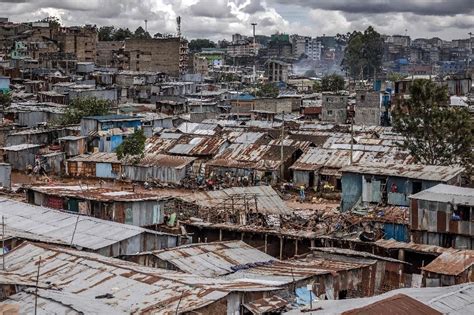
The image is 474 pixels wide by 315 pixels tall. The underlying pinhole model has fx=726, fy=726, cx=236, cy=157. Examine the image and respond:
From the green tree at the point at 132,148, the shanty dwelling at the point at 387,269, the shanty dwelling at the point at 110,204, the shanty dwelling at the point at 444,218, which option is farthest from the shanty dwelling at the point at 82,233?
the green tree at the point at 132,148

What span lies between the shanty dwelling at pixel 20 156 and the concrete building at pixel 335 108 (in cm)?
2002

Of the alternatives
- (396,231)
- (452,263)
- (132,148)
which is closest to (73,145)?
(132,148)

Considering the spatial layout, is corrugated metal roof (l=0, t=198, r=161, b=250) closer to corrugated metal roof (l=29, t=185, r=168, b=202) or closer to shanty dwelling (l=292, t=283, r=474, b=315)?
corrugated metal roof (l=29, t=185, r=168, b=202)

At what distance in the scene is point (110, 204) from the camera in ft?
66.1

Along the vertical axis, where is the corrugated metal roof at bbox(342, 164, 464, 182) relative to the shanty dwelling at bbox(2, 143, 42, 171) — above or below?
above

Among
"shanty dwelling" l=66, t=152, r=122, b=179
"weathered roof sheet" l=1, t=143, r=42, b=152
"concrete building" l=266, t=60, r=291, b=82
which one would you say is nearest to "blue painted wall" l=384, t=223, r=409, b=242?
"shanty dwelling" l=66, t=152, r=122, b=179

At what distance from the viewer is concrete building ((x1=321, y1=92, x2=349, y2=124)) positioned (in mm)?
47156

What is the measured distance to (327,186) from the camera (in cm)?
2980

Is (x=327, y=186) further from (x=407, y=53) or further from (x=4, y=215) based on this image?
(x=407, y=53)

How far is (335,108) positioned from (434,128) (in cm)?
2000

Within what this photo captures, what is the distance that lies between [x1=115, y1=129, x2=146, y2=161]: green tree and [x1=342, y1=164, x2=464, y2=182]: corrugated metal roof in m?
12.1

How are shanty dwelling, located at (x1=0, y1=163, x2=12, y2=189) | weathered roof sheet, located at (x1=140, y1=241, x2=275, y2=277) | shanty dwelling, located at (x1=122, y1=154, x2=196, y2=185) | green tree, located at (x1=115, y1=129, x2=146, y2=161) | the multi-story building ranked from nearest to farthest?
weathered roof sheet, located at (x1=140, y1=241, x2=275, y2=277) < shanty dwelling, located at (x1=0, y1=163, x2=12, y2=189) < shanty dwelling, located at (x1=122, y1=154, x2=196, y2=185) < green tree, located at (x1=115, y1=129, x2=146, y2=161) < the multi-story building

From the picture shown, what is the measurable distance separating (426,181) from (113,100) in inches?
1376

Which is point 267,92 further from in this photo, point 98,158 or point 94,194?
point 94,194
